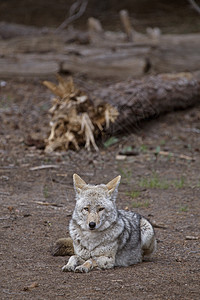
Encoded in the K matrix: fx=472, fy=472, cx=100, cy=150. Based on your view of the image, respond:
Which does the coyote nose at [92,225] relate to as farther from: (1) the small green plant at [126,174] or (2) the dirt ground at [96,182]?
(1) the small green plant at [126,174]

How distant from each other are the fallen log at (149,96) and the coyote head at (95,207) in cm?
531

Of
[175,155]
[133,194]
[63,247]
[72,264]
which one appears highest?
[72,264]

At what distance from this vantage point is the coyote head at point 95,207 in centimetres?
519

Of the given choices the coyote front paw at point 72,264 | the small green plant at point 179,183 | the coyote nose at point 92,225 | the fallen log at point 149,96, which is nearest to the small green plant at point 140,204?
the small green plant at point 179,183

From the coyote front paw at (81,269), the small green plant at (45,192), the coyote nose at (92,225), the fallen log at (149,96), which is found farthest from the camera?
the fallen log at (149,96)

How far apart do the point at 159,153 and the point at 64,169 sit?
8.57 feet

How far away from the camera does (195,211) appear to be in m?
7.80

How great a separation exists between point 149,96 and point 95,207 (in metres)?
7.04

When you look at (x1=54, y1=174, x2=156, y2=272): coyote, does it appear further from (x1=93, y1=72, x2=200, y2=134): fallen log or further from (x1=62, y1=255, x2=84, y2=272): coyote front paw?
(x1=93, y1=72, x2=200, y2=134): fallen log

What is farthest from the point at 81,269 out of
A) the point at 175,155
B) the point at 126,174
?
the point at 175,155

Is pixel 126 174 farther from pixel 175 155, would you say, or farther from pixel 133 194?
pixel 175 155

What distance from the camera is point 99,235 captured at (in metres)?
5.38

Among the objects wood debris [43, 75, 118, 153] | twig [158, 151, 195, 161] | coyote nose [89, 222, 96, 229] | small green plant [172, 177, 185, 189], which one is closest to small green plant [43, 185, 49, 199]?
wood debris [43, 75, 118, 153]

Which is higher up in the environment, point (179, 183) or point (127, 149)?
point (179, 183)
